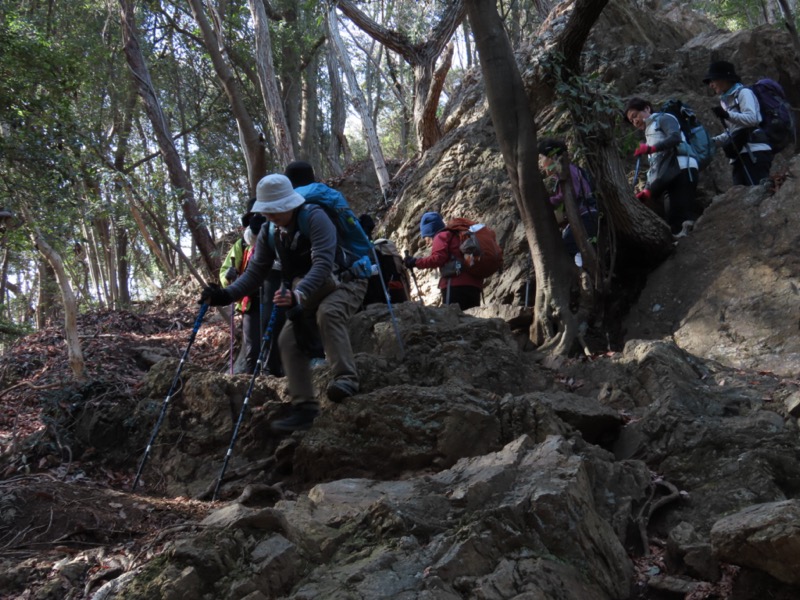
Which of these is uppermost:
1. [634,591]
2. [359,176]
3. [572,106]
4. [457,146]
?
[359,176]

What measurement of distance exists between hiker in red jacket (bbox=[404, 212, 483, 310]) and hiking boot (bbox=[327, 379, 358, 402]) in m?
3.29

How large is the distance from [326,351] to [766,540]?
10.9 feet

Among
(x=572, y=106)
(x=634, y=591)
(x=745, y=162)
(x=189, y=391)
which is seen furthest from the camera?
(x=745, y=162)

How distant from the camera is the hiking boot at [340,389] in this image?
213 inches

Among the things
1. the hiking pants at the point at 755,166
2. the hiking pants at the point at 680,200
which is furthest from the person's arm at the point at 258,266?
the hiking pants at the point at 755,166

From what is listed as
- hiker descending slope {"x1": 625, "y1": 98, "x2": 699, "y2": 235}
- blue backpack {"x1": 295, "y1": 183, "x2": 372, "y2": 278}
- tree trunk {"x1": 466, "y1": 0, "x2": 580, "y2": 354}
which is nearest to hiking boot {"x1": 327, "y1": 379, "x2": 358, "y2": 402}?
blue backpack {"x1": 295, "y1": 183, "x2": 372, "y2": 278}

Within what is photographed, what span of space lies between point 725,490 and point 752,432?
57cm

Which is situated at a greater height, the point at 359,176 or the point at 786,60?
the point at 359,176

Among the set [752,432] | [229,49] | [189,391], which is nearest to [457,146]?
[189,391]

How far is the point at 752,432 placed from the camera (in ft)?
16.1

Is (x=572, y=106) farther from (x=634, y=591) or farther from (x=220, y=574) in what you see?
(x=220, y=574)

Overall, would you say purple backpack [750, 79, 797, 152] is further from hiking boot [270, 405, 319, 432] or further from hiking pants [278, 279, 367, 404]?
hiking boot [270, 405, 319, 432]

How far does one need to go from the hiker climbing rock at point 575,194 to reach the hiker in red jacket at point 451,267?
124 centimetres

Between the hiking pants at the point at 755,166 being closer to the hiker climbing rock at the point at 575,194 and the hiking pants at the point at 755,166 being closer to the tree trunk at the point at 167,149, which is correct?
the hiker climbing rock at the point at 575,194
